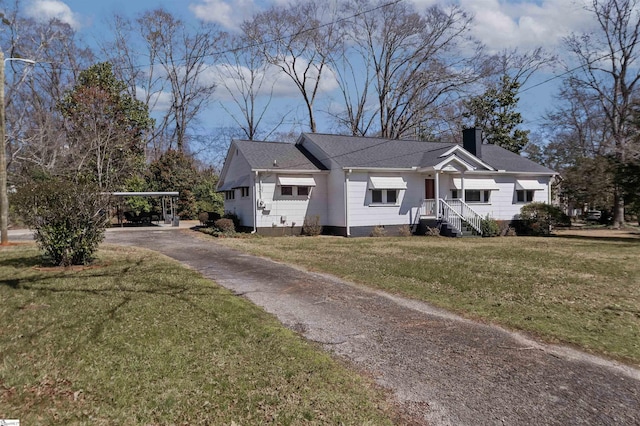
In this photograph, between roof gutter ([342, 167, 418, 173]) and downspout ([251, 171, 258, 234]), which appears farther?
downspout ([251, 171, 258, 234])

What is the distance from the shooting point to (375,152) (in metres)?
21.4

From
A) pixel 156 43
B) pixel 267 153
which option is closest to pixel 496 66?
pixel 267 153

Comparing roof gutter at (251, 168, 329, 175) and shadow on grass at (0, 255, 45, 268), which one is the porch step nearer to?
roof gutter at (251, 168, 329, 175)

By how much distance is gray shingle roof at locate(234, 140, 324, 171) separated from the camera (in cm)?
1958

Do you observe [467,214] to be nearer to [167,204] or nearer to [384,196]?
[384,196]

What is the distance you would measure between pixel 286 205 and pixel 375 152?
18.4 ft

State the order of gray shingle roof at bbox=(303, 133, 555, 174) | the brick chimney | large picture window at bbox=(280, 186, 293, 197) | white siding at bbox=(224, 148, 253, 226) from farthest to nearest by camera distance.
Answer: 1. the brick chimney
2. gray shingle roof at bbox=(303, 133, 555, 174)
3. white siding at bbox=(224, 148, 253, 226)
4. large picture window at bbox=(280, 186, 293, 197)

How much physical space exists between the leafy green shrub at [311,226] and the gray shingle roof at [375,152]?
2890 millimetres

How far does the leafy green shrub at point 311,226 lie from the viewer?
19.6 meters

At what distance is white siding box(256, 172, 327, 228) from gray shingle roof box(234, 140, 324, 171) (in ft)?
1.77

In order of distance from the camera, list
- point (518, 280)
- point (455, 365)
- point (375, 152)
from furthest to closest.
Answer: point (375, 152)
point (518, 280)
point (455, 365)

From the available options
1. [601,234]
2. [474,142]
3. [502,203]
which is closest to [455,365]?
[502,203]

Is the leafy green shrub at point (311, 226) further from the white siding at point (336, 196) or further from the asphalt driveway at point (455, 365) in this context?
the asphalt driveway at point (455, 365)

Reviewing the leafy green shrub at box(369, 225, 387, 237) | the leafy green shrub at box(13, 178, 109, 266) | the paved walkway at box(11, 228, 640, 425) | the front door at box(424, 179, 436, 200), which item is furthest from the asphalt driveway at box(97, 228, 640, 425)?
the front door at box(424, 179, 436, 200)
